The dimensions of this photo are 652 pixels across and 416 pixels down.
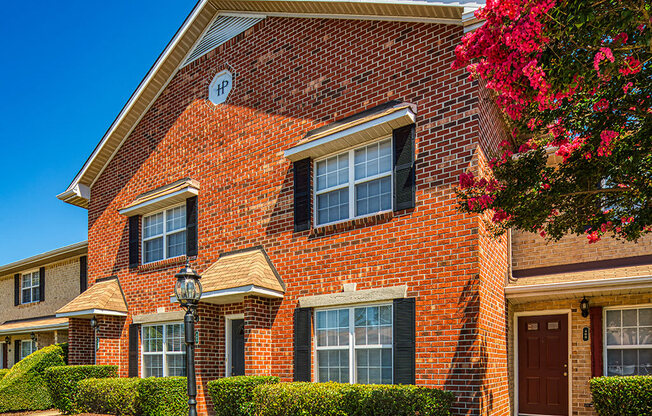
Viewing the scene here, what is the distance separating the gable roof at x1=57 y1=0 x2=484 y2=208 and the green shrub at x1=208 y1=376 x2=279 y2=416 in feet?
24.3

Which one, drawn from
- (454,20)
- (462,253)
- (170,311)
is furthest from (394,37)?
(170,311)

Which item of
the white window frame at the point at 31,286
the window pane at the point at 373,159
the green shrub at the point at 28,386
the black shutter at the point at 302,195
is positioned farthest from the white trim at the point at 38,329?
the window pane at the point at 373,159

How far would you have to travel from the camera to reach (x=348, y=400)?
873 cm

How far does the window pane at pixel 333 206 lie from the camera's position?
34.7ft

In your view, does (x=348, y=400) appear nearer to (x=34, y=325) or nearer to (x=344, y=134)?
(x=344, y=134)

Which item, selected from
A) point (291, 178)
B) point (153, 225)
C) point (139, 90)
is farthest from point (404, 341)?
point (139, 90)

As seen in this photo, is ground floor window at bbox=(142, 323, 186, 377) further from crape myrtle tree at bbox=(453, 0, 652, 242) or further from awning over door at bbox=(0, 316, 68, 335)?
crape myrtle tree at bbox=(453, 0, 652, 242)

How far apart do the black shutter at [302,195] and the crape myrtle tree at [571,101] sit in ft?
13.1

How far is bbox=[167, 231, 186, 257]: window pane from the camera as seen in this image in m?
14.0

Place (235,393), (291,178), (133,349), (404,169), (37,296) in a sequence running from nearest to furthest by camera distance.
A: (404,169) → (235,393) → (291,178) → (133,349) → (37,296)

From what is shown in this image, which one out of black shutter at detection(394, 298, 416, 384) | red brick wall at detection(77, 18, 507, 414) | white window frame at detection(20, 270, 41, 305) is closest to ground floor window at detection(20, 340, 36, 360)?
white window frame at detection(20, 270, 41, 305)

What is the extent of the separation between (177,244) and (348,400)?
23.9 feet

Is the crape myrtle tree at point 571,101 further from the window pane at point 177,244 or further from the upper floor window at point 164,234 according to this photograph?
the upper floor window at point 164,234

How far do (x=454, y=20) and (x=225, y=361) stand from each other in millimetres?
8796
